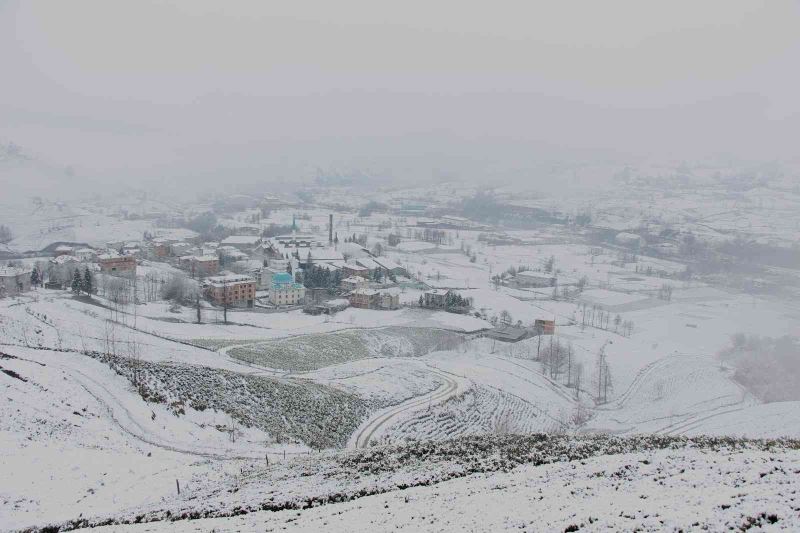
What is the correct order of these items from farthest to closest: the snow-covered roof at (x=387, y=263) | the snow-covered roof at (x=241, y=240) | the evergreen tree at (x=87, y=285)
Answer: the snow-covered roof at (x=241, y=240)
the snow-covered roof at (x=387, y=263)
the evergreen tree at (x=87, y=285)

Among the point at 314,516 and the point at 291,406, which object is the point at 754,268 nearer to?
the point at 291,406

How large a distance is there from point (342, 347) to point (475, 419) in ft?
68.7

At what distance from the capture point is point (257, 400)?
105ft

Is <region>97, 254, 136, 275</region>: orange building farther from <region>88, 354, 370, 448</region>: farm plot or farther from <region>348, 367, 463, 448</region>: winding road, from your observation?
<region>348, 367, 463, 448</region>: winding road

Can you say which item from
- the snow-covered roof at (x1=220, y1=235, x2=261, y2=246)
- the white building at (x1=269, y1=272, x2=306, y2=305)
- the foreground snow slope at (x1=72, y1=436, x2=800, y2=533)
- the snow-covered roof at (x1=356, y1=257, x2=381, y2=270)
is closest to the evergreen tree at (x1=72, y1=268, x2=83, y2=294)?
the white building at (x1=269, y1=272, x2=306, y2=305)

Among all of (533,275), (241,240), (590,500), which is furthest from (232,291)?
(590,500)

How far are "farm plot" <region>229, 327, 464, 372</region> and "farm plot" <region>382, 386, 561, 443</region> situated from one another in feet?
49.2

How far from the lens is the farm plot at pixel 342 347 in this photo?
159 ft

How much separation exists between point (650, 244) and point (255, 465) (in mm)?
125766

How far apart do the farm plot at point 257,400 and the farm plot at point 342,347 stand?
40.5 ft

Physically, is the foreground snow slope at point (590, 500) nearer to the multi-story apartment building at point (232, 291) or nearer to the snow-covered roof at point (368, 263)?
the multi-story apartment building at point (232, 291)

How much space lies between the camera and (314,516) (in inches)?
550

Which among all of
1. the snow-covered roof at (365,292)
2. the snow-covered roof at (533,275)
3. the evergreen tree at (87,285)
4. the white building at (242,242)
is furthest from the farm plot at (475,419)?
the white building at (242,242)

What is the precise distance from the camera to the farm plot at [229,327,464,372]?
48.3 metres
